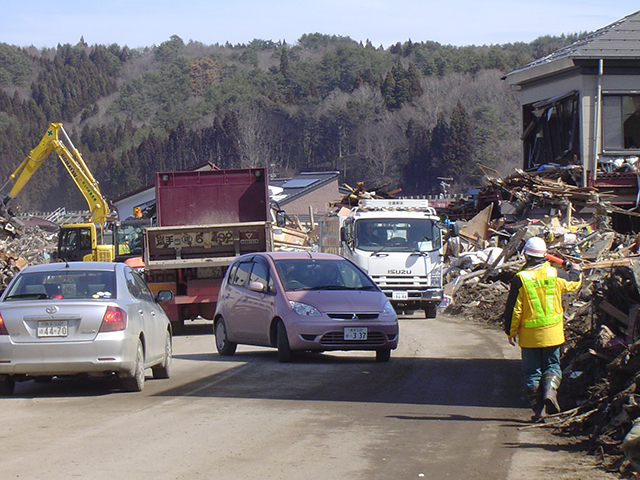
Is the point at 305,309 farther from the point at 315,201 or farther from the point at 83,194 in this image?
the point at 315,201

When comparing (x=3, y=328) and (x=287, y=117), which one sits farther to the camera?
(x=287, y=117)

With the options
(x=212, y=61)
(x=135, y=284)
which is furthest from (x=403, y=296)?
(x=212, y=61)

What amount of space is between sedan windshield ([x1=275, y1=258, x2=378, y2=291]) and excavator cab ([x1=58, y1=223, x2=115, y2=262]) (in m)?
15.7

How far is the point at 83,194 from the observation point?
38.7 meters

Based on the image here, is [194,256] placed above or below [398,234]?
below

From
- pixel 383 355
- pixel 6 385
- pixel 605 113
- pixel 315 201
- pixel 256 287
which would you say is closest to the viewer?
pixel 6 385

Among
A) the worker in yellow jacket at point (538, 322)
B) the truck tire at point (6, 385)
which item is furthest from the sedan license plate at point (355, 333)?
the truck tire at point (6, 385)

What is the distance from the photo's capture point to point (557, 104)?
3397 cm

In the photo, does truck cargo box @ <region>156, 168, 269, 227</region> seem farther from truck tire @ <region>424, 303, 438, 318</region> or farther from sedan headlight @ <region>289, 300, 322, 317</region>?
sedan headlight @ <region>289, 300, 322, 317</region>

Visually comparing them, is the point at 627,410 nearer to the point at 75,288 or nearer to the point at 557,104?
the point at 75,288

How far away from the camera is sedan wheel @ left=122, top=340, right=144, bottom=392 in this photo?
1017 cm

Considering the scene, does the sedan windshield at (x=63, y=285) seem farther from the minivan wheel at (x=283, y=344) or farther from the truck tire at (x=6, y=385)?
the minivan wheel at (x=283, y=344)

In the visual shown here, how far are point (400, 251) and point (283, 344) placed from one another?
923cm

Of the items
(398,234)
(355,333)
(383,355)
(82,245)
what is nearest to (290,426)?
(355,333)
